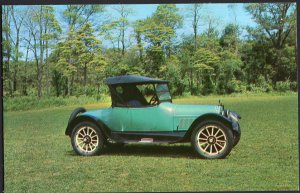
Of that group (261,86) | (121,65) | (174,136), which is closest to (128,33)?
(121,65)

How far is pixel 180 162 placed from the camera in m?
6.37

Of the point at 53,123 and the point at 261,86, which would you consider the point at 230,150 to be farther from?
the point at 53,123

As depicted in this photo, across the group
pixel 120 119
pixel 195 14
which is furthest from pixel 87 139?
pixel 195 14

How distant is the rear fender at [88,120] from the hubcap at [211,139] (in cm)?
Answer: 112

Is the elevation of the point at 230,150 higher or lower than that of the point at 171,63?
lower

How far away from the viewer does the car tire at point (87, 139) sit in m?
6.45

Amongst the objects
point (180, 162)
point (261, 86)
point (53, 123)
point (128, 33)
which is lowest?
point (180, 162)

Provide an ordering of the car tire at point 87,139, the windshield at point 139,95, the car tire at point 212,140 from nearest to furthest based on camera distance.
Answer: the car tire at point 212,140, the windshield at point 139,95, the car tire at point 87,139

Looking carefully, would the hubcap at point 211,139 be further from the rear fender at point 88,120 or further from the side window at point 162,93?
the rear fender at point 88,120

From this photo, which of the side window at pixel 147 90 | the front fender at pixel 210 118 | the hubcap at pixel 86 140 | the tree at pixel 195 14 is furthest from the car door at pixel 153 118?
the tree at pixel 195 14

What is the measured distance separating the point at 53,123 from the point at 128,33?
1.44 metres

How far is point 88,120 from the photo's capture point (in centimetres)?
646

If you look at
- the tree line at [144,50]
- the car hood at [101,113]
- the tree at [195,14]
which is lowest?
the car hood at [101,113]

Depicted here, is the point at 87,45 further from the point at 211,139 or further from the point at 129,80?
the point at 211,139
